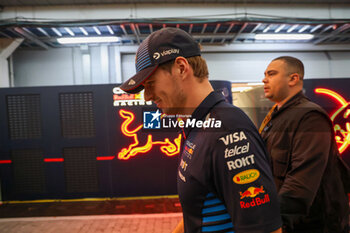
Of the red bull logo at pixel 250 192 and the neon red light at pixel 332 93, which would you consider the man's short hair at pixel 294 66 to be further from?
the neon red light at pixel 332 93

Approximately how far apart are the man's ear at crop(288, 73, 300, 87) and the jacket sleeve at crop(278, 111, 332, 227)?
42cm

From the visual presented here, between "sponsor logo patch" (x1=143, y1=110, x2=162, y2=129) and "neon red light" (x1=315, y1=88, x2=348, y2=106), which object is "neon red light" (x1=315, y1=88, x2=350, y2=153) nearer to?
"neon red light" (x1=315, y1=88, x2=348, y2=106)

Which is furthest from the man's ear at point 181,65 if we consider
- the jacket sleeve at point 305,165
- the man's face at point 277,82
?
the man's face at point 277,82

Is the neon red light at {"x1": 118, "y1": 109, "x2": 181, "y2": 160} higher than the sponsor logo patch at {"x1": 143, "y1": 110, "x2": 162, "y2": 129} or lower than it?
lower

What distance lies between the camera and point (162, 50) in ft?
2.68

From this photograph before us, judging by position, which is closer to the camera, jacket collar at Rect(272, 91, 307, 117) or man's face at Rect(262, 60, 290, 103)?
jacket collar at Rect(272, 91, 307, 117)

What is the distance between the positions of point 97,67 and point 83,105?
92.8 inches

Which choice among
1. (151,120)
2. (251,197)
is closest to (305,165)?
(251,197)

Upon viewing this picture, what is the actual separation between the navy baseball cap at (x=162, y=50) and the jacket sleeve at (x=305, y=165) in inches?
34.9

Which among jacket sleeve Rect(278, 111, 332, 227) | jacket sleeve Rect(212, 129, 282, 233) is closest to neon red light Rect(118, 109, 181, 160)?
jacket sleeve Rect(278, 111, 332, 227)

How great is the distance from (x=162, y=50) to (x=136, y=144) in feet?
A: 11.7

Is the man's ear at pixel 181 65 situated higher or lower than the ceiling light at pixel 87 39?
lower

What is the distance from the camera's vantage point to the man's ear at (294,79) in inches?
66.4

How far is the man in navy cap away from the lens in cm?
66
